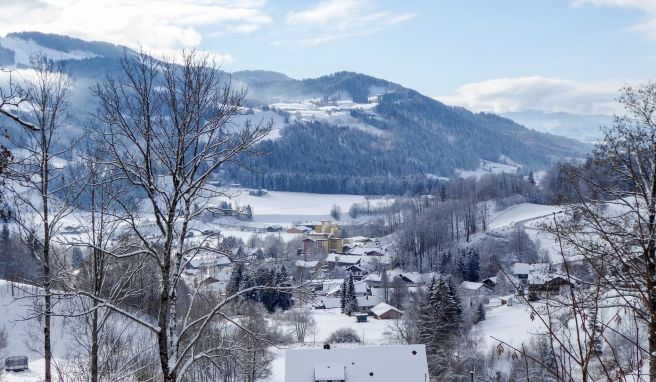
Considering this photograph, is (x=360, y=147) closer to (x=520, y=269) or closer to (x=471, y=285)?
(x=520, y=269)

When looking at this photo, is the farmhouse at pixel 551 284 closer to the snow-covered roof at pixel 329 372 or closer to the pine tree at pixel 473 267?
the snow-covered roof at pixel 329 372

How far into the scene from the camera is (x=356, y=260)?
185 feet

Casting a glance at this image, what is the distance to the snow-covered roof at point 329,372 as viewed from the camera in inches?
582

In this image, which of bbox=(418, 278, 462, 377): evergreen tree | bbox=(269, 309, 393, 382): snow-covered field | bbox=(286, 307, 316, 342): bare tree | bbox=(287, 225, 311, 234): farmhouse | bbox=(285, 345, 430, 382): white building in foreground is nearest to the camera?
bbox=(285, 345, 430, 382): white building in foreground

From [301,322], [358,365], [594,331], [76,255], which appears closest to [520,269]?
[301,322]

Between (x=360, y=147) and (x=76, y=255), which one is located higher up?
(x=360, y=147)

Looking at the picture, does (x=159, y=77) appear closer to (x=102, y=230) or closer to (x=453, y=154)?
(x=102, y=230)

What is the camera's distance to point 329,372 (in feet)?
48.8

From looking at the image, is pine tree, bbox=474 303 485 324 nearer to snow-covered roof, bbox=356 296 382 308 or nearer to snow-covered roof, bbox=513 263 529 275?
snow-covered roof, bbox=356 296 382 308

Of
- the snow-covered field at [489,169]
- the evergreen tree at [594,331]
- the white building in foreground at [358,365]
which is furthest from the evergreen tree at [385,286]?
the snow-covered field at [489,169]

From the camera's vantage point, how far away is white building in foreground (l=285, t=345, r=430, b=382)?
49.1ft

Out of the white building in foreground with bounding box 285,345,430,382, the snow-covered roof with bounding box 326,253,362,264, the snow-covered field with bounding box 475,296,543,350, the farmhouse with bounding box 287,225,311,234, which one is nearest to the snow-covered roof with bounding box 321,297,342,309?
the snow-covered field with bounding box 475,296,543,350

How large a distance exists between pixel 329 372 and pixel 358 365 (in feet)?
3.14

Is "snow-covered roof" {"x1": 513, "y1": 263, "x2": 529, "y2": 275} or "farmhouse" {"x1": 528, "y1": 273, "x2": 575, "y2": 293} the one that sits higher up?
"farmhouse" {"x1": 528, "y1": 273, "x2": 575, "y2": 293}
